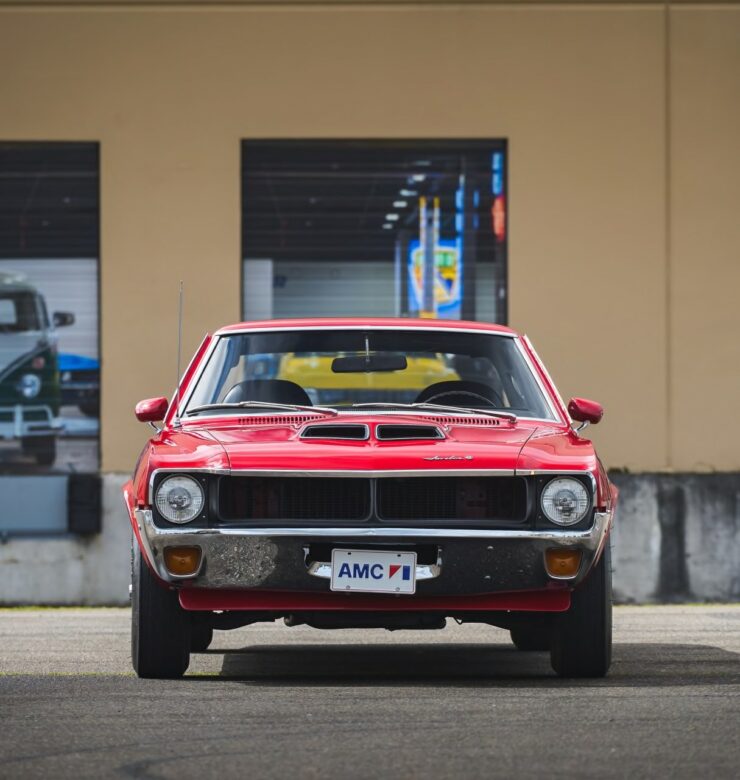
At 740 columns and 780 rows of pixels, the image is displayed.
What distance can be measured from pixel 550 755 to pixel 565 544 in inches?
66.7

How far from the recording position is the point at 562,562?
263 inches

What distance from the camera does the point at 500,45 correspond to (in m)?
13.5

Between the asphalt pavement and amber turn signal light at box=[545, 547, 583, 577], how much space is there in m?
0.44

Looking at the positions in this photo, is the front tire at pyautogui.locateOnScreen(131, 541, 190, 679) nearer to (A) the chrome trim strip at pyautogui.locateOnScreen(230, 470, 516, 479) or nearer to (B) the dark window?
(A) the chrome trim strip at pyautogui.locateOnScreen(230, 470, 516, 479)

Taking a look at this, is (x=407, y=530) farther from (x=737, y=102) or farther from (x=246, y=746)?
(x=737, y=102)

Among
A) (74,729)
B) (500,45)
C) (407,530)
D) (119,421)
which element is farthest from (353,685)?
(500,45)

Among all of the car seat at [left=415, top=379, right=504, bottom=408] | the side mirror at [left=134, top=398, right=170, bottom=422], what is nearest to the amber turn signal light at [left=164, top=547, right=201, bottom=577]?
the side mirror at [left=134, top=398, right=170, bottom=422]

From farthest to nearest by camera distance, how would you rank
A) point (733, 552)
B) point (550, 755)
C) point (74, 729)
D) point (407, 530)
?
point (733, 552) → point (407, 530) → point (74, 729) → point (550, 755)

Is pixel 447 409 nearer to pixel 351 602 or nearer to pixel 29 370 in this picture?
pixel 351 602

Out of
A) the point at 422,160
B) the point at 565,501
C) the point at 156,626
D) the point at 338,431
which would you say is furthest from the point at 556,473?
the point at 422,160

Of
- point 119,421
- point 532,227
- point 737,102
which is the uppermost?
point 737,102

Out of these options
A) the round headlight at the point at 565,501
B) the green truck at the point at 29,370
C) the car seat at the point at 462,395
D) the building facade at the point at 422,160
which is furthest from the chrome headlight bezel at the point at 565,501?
the green truck at the point at 29,370

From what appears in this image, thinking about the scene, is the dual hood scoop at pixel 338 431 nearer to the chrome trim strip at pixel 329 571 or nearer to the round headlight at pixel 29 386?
the chrome trim strip at pixel 329 571

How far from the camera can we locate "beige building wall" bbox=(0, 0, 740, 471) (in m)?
13.3
